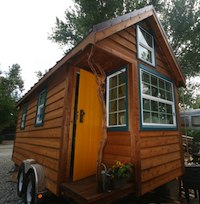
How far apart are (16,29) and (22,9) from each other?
303cm

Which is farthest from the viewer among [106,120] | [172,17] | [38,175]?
[172,17]

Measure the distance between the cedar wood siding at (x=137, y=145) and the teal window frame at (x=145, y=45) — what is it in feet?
0.58

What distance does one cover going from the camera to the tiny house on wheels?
2.67 metres

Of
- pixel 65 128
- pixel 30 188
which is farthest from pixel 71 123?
pixel 30 188

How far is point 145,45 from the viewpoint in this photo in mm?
4102

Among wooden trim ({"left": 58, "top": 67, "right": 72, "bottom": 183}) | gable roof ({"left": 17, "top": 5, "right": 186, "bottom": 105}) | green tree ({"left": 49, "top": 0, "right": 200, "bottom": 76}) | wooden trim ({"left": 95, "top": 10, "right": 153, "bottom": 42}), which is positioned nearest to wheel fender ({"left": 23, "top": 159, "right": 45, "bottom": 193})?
wooden trim ({"left": 58, "top": 67, "right": 72, "bottom": 183})

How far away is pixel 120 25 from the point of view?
289cm

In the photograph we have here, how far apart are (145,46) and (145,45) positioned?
34 mm

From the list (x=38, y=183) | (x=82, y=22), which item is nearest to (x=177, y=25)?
(x=82, y=22)

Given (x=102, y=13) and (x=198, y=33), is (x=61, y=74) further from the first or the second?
(x=198, y=33)

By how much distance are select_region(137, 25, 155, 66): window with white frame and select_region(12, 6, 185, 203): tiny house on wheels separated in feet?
0.09

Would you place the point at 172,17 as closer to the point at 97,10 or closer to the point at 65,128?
the point at 97,10

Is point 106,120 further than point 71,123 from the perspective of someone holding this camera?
No

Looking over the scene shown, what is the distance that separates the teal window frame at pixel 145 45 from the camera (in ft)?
12.5
